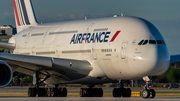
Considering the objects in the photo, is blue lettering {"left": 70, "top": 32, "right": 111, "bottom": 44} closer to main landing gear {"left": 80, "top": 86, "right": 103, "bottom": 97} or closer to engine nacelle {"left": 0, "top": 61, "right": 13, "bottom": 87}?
main landing gear {"left": 80, "top": 86, "right": 103, "bottom": 97}

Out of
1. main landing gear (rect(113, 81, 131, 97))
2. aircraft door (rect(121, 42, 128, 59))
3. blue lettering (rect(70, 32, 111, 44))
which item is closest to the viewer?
aircraft door (rect(121, 42, 128, 59))

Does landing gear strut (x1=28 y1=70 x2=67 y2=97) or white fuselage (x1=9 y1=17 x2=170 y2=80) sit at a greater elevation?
white fuselage (x1=9 y1=17 x2=170 y2=80)

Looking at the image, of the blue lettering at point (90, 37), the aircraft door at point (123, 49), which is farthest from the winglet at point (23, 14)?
the aircraft door at point (123, 49)

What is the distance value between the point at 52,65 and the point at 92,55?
2931 mm

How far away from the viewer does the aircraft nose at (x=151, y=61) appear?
24312 mm

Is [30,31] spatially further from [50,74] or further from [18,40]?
[50,74]

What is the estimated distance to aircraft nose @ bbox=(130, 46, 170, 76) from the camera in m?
24.3

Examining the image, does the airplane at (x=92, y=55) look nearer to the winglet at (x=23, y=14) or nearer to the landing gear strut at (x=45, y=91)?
the landing gear strut at (x=45, y=91)

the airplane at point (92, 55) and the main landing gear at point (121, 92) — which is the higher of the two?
the airplane at point (92, 55)

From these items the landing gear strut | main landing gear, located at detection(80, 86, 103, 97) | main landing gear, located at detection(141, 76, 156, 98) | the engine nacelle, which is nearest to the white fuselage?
main landing gear, located at detection(141, 76, 156, 98)

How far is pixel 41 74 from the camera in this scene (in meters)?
31.0

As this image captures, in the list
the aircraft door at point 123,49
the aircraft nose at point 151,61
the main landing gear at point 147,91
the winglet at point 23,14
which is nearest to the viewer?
the aircraft nose at point 151,61

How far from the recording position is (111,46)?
26.4 meters

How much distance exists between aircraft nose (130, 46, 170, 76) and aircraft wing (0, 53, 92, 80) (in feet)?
14.5
